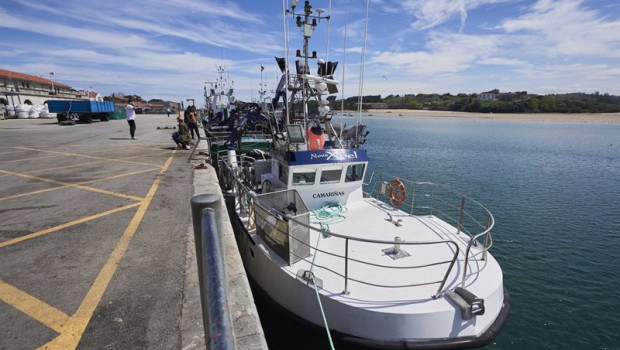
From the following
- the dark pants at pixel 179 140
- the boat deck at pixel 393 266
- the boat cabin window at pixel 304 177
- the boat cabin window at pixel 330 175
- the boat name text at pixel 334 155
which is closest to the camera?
the boat deck at pixel 393 266

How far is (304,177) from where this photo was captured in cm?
820

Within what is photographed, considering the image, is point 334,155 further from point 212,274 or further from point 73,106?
point 73,106

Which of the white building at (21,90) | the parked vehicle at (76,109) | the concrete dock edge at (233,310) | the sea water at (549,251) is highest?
the white building at (21,90)

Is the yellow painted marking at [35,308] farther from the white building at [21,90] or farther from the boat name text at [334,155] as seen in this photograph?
the white building at [21,90]

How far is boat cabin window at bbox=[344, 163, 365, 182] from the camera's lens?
8.67 meters

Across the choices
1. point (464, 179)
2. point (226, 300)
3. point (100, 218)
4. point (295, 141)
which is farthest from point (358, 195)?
point (464, 179)

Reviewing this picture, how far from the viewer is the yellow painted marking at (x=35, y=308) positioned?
3334mm

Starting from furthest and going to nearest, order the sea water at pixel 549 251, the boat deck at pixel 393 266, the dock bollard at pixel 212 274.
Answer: the sea water at pixel 549 251
the boat deck at pixel 393 266
the dock bollard at pixel 212 274

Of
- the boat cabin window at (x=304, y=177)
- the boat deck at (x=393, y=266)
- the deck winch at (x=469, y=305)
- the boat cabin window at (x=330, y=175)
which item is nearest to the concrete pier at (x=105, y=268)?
the boat deck at (x=393, y=266)

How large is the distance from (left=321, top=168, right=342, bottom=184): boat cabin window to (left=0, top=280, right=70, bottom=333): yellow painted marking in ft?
19.9

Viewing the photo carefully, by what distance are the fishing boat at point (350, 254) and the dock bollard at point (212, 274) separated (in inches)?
118

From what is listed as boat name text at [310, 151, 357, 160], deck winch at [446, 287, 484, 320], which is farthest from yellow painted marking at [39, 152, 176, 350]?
deck winch at [446, 287, 484, 320]

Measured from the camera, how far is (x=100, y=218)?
20.6 feet

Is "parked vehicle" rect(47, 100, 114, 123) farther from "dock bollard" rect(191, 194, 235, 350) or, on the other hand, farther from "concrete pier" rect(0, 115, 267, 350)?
"dock bollard" rect(191, 194, 235, 350)
